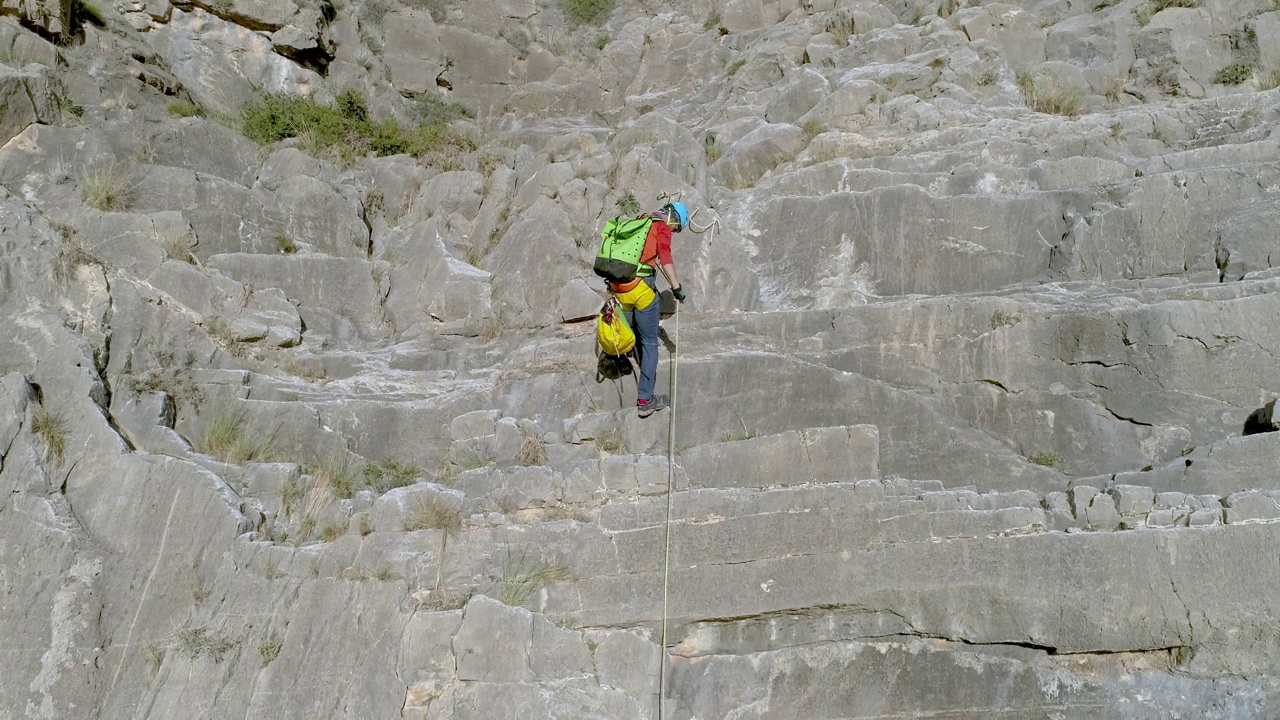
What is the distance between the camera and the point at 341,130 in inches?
580

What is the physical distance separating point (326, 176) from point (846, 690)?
9.99 meters

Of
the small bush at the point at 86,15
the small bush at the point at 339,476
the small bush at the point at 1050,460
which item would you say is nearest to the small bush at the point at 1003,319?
the small bush at the point at 1050,460

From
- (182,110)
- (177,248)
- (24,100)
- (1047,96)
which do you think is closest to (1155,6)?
Result: (1047,96)

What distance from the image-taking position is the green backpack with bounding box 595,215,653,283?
357 inches

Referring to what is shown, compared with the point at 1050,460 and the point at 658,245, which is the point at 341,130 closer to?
the point at 658,245

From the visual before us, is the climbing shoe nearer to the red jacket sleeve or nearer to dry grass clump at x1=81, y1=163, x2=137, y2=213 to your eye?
the red jacket sleeve

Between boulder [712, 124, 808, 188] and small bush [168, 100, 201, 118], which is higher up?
small bush [168, 100, 201, 118]

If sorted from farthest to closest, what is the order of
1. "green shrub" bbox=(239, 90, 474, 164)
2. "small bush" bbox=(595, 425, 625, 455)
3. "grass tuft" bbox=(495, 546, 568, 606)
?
1. "green shrub" bbox=(239, 90, 474, 164)
2. "small bush" bbox=(595, 425, 625, 455)
3. "grass tuft" bbox=(495, 546, 568, 606)

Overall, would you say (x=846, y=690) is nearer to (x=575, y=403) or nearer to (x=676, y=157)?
(x=575, y=403)

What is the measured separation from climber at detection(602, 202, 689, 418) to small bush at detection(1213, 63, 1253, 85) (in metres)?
8.57

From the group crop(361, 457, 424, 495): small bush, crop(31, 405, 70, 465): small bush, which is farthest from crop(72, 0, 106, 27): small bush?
crop(361, 457, 424, 495): small bush

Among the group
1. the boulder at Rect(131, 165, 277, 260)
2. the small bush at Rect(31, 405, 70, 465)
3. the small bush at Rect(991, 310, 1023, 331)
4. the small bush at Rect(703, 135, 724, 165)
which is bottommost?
the small bush at Rect(31, 405, 70, 465)

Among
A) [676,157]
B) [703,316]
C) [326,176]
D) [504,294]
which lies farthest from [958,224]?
[326,176]

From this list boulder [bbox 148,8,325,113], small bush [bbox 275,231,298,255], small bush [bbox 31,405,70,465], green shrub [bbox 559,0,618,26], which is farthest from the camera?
green shrub [bbox 559,0,618,26]
